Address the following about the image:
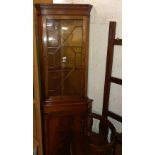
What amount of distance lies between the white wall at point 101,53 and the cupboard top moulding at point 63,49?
15cm

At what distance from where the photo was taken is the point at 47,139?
2.34 meters

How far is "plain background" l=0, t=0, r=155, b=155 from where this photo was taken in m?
0.71

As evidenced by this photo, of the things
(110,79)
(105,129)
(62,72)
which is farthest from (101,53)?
(105,129)

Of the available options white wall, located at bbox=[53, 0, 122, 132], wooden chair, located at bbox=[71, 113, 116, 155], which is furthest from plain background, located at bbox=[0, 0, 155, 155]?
white wall, located at bbox=[53, 0, 122, 132]

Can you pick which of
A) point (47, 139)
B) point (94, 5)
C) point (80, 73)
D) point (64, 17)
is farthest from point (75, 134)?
point (94, 5)

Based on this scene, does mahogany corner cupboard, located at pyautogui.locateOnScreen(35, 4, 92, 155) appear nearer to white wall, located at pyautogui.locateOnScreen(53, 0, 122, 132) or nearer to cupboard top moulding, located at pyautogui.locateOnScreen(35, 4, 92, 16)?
cupboard top moulding, located at pyautogui.locateOnScreen(35, 4, 92, 16)

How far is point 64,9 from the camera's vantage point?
214cm

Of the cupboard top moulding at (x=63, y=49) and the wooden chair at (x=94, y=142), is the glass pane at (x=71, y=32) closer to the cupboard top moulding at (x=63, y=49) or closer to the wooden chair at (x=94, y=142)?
the cupboard top moulding at (x=63, y=49)

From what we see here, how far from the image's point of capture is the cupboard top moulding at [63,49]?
2160 millimetres
